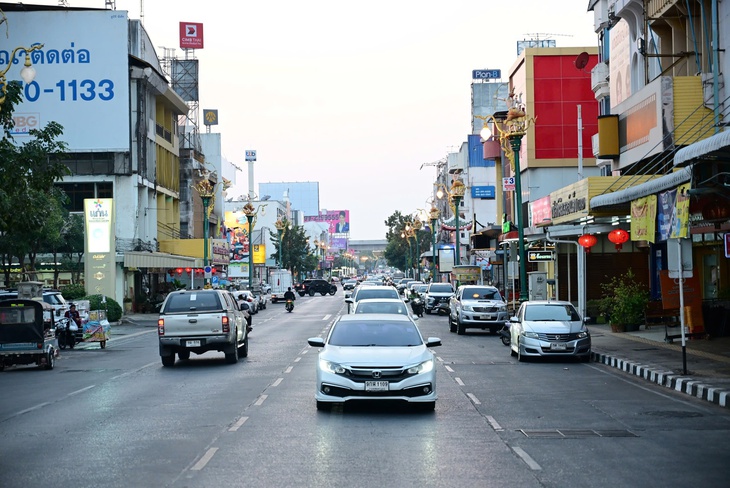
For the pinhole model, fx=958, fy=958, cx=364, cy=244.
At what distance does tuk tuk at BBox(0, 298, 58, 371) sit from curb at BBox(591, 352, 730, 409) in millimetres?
14555

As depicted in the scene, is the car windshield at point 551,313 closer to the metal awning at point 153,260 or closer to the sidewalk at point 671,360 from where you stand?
the sidewalk at point 671,360

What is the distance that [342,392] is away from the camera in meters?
14.6

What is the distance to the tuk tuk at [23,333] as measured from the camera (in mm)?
24719

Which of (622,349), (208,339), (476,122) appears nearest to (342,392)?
(208,339)

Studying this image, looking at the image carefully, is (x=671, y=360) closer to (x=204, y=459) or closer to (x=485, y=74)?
(x=204, y=459)

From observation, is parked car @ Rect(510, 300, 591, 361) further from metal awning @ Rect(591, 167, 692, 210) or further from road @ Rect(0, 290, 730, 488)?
metal awning @ Rect(591, 167, 692, 210)

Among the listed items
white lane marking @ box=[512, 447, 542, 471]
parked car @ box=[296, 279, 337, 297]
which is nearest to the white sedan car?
white lane marking @ box=[512, 447, 542, 471]

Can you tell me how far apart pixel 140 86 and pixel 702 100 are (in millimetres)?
42683

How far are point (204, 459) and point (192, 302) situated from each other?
14051mm

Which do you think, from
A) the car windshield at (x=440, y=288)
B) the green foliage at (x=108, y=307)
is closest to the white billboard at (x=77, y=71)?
the green foliage at (x=108, y=307)

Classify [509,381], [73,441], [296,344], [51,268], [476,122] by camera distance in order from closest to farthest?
1. [73,441]
2. [509,381]
3. [296,344]
4. [51,268]
5. [476,122]

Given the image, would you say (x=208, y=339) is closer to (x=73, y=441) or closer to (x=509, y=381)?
(x=509, y=381)

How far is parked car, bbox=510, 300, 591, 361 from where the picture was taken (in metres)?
24.4

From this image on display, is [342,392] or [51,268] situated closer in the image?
[342,392]
